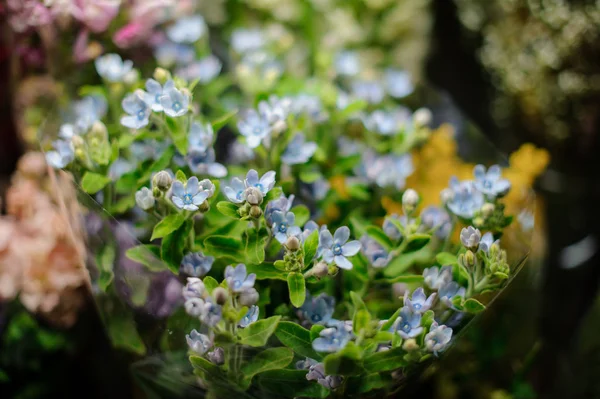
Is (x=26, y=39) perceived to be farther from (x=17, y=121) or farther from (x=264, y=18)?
(x=264, y=18)

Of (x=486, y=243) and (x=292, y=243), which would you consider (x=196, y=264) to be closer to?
(x=292, y=243)

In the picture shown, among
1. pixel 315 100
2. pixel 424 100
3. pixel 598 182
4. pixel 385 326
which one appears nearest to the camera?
pixel 385 326

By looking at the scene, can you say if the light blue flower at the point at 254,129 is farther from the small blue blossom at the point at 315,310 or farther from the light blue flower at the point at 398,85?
the light blue flower at the point at 398,85

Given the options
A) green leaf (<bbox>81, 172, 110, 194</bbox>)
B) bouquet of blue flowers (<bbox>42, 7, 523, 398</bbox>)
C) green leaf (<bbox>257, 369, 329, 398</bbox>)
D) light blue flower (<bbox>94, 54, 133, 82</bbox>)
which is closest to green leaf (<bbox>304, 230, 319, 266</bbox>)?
bouquet of blue flowers (<bbox>42, 7, 523, 398</bbox>)

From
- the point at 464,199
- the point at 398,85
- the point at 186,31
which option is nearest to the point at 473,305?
the point at 464,199

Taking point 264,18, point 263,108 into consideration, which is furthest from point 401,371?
point 264,18

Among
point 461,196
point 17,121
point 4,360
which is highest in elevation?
point 461,196
